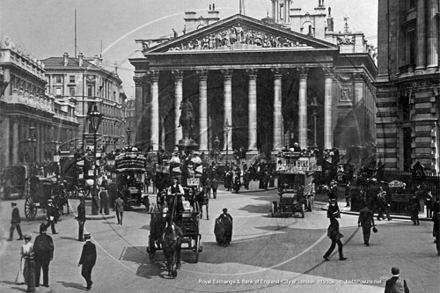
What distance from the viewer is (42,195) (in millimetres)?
20234

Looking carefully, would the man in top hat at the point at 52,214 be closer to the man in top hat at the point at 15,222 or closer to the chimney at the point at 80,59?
the man in top hat at the point at 15,222

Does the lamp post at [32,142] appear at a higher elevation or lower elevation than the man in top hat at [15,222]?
higher

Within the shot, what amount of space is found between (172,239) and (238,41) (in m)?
42.5

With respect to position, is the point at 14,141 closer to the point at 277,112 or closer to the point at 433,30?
the point at 433,30

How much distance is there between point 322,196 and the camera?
30219 millimetres

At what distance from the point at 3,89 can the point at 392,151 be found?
21.5m

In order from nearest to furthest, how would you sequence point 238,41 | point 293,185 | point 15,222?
point 15,222
point 293,185
point 238,41

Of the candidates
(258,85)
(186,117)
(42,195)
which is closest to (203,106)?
(258,85)

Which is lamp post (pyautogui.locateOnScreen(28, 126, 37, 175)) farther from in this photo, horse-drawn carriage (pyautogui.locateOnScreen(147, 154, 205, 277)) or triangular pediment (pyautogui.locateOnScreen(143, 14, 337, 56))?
triangular pediment (pyautogui.locateOnScreen(143, 14, 337, 56))

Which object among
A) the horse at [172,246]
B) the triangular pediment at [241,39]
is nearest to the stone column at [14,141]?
the horse at [172,246]

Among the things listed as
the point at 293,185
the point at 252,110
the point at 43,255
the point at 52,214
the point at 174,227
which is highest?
the point at 252,110

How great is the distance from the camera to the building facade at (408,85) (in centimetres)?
2803

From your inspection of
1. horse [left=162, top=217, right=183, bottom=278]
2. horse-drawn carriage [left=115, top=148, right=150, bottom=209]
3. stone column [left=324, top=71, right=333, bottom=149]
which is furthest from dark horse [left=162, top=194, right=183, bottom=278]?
stone column [left=324, top=71, right=333, bottom=149]

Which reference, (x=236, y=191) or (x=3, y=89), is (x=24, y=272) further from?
(x=236, y=191)
